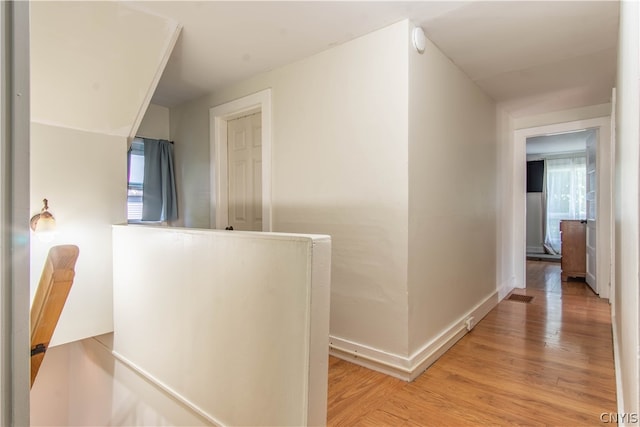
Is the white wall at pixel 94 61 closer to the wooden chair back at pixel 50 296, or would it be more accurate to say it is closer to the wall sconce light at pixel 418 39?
the wooden chair back at pixel 50 296

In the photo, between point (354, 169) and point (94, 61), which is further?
point (354, 169)

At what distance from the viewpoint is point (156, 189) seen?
12.5 ft

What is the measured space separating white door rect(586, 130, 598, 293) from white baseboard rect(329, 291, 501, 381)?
2.65m

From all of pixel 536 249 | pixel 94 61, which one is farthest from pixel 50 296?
pixel 536 249

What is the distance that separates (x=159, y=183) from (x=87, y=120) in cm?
148

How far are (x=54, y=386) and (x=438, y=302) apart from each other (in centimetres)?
357

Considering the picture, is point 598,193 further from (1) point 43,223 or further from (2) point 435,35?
(1) point 43,223

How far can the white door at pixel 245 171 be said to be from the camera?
3.21 metres

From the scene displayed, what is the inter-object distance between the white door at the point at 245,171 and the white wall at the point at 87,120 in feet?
3.27

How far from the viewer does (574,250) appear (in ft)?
15.8

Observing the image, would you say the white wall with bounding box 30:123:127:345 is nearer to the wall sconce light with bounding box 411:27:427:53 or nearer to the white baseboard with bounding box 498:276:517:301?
the wall sconce light with bounding box 411:27:427:53

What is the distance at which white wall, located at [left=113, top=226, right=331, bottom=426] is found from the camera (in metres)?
1.27

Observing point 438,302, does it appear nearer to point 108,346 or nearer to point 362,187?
point 362,187

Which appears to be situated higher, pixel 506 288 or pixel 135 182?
pixel 135 182
